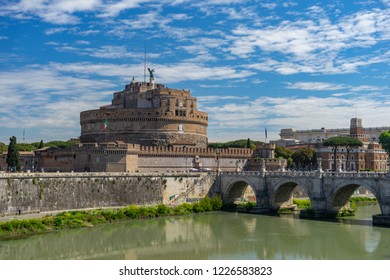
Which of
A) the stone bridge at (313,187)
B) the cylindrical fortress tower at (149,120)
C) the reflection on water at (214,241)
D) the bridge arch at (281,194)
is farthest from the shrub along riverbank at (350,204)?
the cylindrical fortress tower at (149,120)

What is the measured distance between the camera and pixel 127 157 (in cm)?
4253

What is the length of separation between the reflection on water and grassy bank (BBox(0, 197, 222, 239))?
2.47ft

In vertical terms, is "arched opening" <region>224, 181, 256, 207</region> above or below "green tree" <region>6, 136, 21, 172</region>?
below

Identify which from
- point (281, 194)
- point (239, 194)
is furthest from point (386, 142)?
point (281, 194)

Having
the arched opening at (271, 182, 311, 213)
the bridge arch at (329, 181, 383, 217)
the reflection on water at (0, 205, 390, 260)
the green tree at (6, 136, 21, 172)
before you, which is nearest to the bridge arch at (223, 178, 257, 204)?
the arched opening at (271, 182, 311, 213)

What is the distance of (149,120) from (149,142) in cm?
204

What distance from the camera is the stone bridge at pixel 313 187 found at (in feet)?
99.5

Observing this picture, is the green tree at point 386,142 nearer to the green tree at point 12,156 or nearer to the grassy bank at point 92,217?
Answer: the grassy bank at point 92,217

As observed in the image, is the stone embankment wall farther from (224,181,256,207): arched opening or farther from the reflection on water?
the reflection on water

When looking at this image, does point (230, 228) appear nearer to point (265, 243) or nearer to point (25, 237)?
point (265, 243)

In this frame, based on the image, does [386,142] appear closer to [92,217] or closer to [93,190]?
[93,190]

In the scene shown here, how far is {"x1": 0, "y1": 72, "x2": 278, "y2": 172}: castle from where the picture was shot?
42.4 metres

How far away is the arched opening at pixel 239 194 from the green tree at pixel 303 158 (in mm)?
18705
